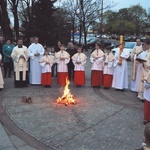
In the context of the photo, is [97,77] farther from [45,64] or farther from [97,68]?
[45,64]

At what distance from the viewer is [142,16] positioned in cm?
8681

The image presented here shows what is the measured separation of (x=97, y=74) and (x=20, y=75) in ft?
10.2

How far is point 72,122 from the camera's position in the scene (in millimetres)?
7562

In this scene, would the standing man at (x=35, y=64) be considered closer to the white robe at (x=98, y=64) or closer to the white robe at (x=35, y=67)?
the white robe at (x=35, y=67)

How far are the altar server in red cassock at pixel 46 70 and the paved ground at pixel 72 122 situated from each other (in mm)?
1404

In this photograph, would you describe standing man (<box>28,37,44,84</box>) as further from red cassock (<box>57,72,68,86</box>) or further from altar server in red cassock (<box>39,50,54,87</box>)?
red cassock (<box>57,72,68,86</box>)

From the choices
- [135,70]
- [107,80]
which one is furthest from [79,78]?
[135,70]

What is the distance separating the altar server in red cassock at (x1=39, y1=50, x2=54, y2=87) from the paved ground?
4.61 feet

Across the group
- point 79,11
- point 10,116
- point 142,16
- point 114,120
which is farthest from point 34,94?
point 142,16

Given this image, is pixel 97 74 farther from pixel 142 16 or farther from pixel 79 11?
pixel 142 16

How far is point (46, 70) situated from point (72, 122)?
525 centimetres

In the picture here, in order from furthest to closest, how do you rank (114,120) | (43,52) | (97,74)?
(43,52) < (97,74) < (114,120)

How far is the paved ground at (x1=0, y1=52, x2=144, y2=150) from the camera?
626cm

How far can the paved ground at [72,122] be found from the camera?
6.26 m
